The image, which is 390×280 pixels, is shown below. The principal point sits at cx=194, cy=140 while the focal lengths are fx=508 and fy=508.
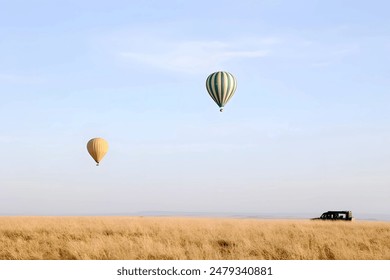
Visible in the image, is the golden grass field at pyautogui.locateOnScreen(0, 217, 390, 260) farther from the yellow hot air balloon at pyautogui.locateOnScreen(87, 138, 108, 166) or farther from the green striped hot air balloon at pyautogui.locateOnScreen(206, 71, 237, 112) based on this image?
the yellow hot air balloon at pyautogui.locateOnScreen(87, 138, 108, 166)

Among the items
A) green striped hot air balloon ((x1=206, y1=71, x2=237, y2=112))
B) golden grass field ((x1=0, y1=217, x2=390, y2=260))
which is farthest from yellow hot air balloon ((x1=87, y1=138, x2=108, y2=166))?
golden grass field ((x1=0, y1=217, x2=390, y2=260))

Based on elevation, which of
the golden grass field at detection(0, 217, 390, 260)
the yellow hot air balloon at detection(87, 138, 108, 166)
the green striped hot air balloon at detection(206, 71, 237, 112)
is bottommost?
the golden grass field at detection(0, 217, 390, 260)

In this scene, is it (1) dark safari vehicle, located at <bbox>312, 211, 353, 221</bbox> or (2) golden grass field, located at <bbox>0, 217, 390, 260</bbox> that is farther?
(1) dark safari vehicle, located at <bbox>312, 211, 353, 221</bbox>

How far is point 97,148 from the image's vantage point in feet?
163

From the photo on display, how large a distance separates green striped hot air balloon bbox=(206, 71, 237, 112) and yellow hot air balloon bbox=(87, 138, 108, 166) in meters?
13.3

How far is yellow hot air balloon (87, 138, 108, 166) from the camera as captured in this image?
49.8 m

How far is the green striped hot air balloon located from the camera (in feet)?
139

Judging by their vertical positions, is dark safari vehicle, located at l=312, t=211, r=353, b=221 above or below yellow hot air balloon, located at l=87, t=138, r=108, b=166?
below

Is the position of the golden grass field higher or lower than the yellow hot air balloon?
lower

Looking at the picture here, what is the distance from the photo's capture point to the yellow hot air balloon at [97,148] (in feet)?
163

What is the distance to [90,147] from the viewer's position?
50.2 meters
